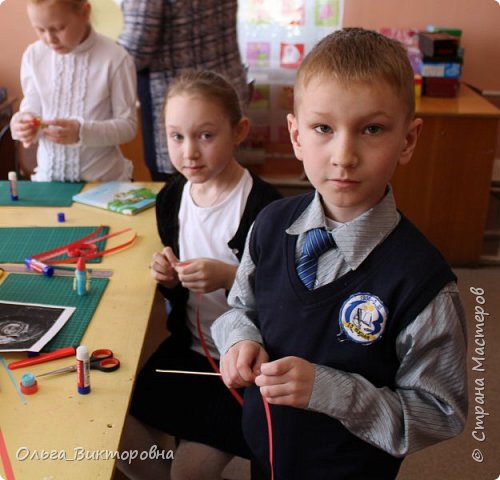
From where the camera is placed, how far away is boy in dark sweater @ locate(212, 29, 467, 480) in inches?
37.1

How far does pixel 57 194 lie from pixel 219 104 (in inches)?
30.7

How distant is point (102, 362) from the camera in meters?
1.19

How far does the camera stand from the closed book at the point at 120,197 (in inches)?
77.9

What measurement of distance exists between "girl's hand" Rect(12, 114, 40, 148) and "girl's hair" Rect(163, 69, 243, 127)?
24.4 inches

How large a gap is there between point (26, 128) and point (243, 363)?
130 centimetres

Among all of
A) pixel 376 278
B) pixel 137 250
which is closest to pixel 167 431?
pixel 137 250

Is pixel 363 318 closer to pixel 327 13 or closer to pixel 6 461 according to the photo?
pixel 6 461

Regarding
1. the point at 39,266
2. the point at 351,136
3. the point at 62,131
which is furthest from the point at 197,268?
the point at 62,131

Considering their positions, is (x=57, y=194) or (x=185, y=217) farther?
(x=57, y=194)

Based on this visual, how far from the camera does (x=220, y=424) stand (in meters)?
1.40

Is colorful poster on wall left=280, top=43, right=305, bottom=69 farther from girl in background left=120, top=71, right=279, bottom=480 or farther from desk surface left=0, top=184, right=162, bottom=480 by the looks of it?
desk surface left=0, top=184, right=162, bottom=480

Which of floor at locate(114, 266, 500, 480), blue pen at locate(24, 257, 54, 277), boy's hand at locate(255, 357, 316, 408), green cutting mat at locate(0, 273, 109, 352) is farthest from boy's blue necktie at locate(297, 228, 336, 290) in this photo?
floor at locate(114, 266, 500, 480)

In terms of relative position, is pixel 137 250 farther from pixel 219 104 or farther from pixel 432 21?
pixel 432 21

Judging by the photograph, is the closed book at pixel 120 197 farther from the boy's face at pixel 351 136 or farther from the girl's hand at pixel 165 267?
the boy's face at pixel 351 136
